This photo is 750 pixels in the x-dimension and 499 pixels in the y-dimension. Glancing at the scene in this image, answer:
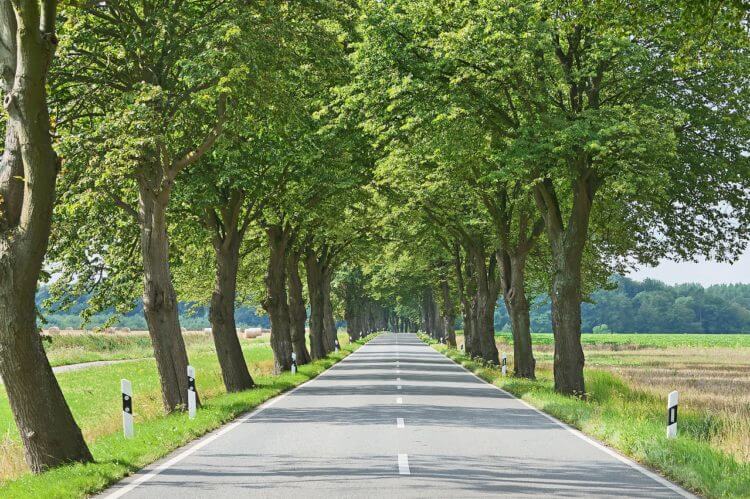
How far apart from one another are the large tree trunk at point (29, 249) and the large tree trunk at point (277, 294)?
71.0 ft

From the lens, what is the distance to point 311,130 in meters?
24.0

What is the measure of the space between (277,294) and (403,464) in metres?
22.8

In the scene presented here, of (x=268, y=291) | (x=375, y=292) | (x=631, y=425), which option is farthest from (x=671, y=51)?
(x=375, y=292)

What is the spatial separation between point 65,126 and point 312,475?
35.6 ft

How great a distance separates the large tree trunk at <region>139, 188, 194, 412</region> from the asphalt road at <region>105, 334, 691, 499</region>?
73.3 inches

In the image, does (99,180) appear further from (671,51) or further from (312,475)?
(671,51)

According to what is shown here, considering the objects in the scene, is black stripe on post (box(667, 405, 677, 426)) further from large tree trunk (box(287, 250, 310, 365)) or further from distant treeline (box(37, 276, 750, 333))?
distant treeline (box(37, 276, 750, 333))

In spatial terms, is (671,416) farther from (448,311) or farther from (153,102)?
(448,311)

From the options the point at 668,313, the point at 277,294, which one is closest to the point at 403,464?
the point at 277,294

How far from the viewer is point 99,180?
1579 cm

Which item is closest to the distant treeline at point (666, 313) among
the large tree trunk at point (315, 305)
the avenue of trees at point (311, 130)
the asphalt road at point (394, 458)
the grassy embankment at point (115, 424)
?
the large tree trunk at point (315, 305)

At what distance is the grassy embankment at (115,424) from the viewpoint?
1044 cm

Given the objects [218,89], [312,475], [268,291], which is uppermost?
[218,89]

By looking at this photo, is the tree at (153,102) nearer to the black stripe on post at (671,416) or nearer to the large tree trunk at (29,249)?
the large tree trunk at (29,249)
